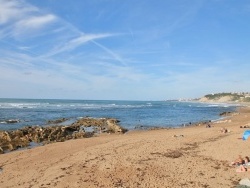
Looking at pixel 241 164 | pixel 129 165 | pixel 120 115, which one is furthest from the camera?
pixel 120 115

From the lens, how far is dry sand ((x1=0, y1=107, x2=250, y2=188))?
13.8m

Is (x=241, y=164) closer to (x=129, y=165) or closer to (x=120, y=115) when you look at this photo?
(x=129, y=165)

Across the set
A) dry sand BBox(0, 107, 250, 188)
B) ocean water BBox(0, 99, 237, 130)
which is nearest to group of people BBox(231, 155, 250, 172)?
dry sand BBox(0, 107, 250, 188)

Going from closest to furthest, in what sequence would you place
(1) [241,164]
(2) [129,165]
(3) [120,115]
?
(1) [241,164] < (2) [129,165] < (3) [120,115]

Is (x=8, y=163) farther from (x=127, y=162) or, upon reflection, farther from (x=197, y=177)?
→ (x=197, y=177)

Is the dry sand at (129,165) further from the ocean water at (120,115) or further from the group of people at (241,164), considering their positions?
the ocean water at (120,115)

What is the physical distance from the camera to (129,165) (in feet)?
54.1

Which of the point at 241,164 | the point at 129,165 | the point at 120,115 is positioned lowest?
the point at 129,165

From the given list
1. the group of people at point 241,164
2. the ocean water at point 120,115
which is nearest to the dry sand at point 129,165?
the group of people at point 241,164

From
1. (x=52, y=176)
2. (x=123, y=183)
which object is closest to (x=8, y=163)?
(x=52, y=176)

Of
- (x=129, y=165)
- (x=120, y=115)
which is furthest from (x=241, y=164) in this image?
(x=120, y=115)

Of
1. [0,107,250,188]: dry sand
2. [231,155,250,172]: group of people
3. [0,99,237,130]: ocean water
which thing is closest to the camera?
[0,107,250,188]: dry sand

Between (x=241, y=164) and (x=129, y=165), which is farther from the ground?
(x=241, y=164)

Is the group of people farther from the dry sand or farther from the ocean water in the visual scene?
the ocean water
